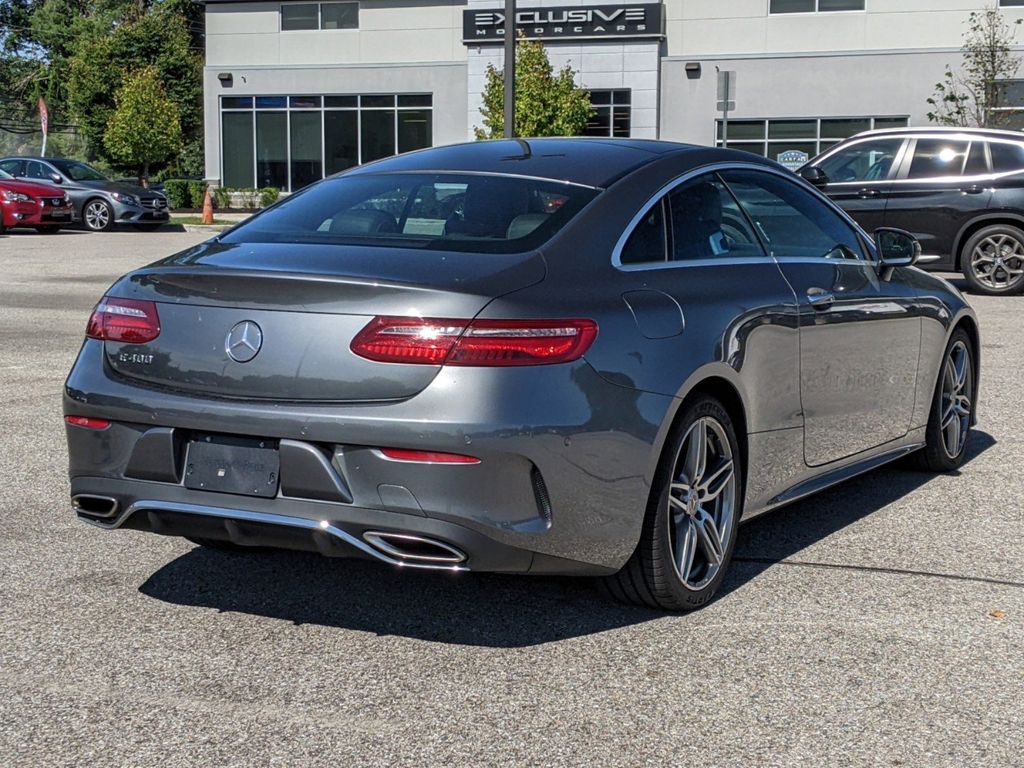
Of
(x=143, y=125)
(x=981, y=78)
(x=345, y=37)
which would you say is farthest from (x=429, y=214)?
(x=143, y=125)

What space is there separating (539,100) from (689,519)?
30.0 metres

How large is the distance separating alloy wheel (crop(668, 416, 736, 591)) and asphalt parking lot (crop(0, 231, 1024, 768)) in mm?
174

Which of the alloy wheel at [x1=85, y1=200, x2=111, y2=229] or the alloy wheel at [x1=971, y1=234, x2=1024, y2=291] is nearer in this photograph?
the alloy wheel at [x1=971, y1=234, x2=1024, y2=291]

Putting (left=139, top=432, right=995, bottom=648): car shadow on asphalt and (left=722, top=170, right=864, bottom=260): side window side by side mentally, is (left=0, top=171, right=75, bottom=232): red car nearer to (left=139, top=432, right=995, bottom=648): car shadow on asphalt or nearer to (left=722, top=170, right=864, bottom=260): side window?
(left=139, top=432, right=995, bottom=648): car shadow on asphalt

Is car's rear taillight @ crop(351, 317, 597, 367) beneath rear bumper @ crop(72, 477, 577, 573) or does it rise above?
above

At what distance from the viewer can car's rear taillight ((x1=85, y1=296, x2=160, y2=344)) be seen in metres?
4.31

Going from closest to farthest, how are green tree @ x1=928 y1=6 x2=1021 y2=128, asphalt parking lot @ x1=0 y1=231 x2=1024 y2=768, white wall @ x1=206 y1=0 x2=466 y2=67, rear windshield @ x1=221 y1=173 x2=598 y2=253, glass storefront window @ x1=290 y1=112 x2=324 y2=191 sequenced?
asphalt parking lot @ x1=0 y1=231 x2=1024 y2=768, rear windshield @ x1=221 y1=173 x2=598 y2=253, green tree @ x1=928 y1=6 x2=1021 y2=128, white wall @ x1=206 y1=0 x2=466 y2=67, glass storefront window @ x1=290 y1=112 x2=324 y2=191

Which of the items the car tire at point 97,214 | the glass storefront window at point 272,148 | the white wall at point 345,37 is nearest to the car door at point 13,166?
the car tire at point 97,214

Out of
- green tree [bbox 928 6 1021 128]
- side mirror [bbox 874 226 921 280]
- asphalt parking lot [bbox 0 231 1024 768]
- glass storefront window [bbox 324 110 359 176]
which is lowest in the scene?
asphalt parking lot [bbox 0 231 1024 768]

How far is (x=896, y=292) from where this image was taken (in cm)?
616

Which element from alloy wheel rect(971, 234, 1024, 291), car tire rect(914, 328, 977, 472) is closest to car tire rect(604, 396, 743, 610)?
car tire rect(914, 328, 977, 472)

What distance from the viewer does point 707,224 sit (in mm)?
5043

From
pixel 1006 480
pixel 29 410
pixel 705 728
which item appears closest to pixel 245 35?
pixel 29 410

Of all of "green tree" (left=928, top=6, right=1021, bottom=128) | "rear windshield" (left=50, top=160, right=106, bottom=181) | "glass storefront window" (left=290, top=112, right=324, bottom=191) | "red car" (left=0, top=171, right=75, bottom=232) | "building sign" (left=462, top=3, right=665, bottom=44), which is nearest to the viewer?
"red car" (left=0, top=171, right=75, bottom=232)
